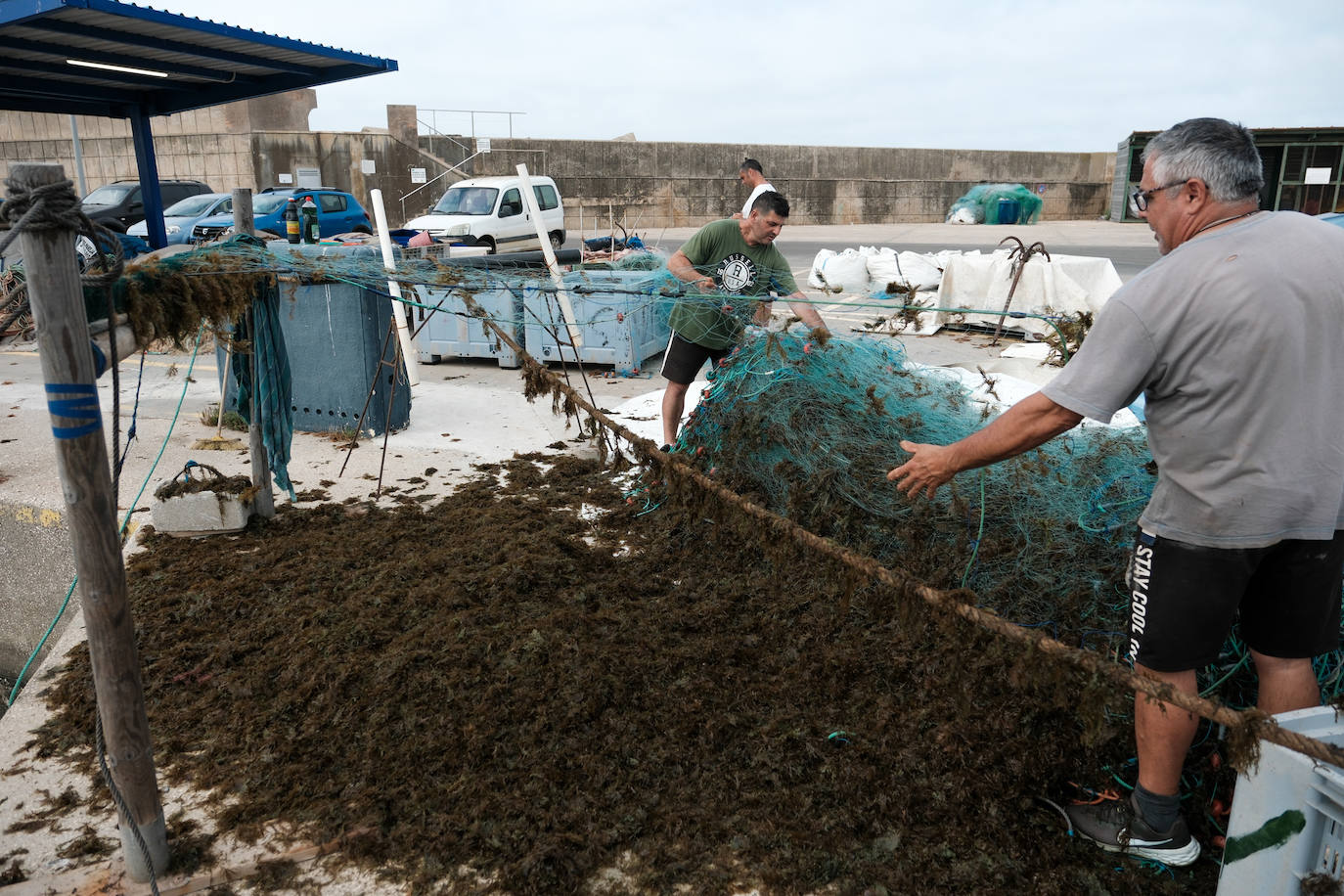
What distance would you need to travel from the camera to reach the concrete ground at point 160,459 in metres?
2.64

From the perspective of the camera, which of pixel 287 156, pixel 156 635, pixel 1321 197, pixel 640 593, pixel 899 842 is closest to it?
pixel 899 842

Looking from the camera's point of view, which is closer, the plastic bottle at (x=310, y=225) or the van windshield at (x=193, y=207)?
the plastic bottle at (x=310, y=225)

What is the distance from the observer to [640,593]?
3.94 m

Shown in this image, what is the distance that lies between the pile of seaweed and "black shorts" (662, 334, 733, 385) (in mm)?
1269

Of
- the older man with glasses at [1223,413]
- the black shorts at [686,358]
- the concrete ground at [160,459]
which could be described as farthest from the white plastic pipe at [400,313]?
the older man with glasses at [1223,413]

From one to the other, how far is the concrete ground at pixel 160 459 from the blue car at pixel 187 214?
6759mm

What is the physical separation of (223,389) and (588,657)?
4.00m

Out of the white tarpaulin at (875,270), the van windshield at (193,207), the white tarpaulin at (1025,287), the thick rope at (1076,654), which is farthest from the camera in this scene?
the van windshield at (193,207)

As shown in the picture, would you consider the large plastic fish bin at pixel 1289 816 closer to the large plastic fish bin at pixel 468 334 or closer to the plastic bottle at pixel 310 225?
the large plastic fish bin at pixel 468 334

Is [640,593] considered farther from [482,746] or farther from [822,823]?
[822,823]

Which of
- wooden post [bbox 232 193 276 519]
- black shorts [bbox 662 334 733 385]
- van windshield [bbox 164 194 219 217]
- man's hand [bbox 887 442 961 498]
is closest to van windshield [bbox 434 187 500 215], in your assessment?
van windshield [bbox 164 194 219 217]

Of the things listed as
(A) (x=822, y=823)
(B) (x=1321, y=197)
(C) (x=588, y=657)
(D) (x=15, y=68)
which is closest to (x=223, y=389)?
(D) (x=15, y=68)

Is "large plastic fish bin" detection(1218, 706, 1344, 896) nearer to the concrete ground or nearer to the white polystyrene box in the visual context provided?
the concrete ground

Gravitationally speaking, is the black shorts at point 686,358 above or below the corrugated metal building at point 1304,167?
below
